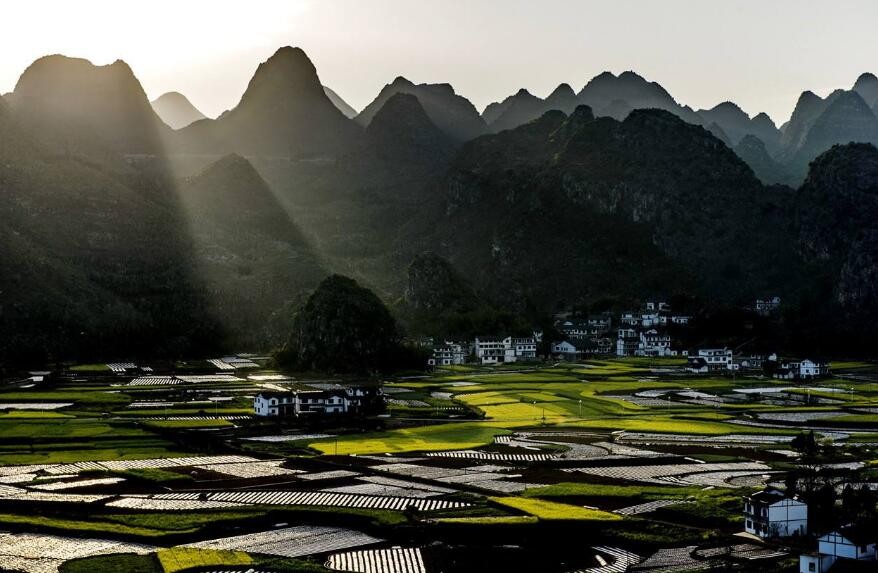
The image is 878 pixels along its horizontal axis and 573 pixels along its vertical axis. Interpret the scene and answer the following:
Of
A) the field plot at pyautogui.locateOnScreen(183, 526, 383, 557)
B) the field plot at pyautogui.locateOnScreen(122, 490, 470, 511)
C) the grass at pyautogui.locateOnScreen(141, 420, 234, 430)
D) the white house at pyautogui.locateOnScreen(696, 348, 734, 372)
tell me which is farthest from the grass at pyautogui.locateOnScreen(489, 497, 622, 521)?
the white house at pyautogui.locateOnScreen(696, 348, 734, 372)

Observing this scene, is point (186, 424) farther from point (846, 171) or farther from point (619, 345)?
point (846, 171)

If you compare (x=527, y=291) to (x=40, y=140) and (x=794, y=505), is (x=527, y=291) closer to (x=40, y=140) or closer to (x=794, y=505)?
(x=40, y=140)

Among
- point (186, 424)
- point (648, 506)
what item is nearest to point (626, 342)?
point (186, 424)

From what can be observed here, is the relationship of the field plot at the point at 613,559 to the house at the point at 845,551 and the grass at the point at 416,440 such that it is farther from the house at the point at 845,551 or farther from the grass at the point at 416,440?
the grass at the point at 416,440

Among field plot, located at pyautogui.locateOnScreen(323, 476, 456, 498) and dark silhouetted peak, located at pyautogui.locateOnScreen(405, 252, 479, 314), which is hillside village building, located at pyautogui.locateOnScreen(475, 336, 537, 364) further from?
field plot, located at pyautogui.locateOnScreen(323, 476, 456, 498)

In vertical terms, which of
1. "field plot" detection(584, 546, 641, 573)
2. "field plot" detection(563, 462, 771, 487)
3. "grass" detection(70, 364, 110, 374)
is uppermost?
"grass" detection(70, 364, 110, 374)

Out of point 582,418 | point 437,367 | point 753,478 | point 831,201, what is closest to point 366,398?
point 582,418

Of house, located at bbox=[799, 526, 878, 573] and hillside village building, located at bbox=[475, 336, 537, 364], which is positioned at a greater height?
hillside village building, located at bbox=[475, 336, 537, 364]

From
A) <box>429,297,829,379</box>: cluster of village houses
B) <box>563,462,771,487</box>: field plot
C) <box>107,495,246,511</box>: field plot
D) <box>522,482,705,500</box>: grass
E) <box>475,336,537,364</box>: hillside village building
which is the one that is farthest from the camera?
<box>475,336,537,364</box>: hillside village building
